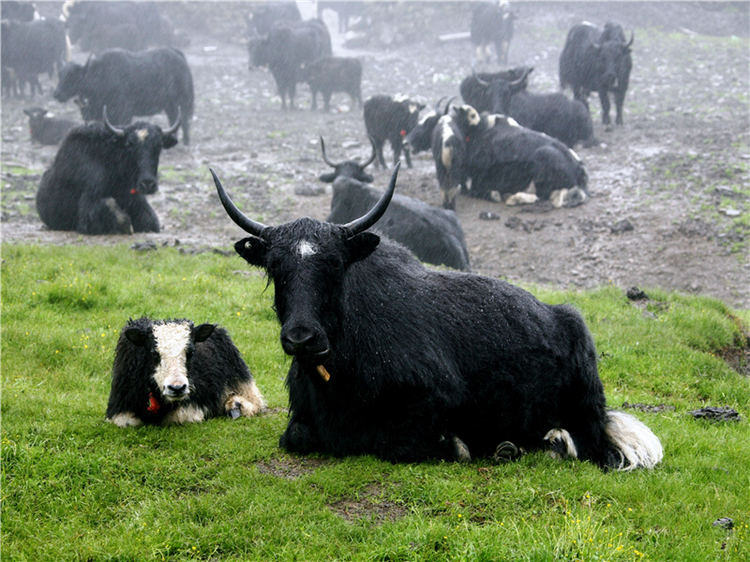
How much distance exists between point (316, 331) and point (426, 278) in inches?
66.1

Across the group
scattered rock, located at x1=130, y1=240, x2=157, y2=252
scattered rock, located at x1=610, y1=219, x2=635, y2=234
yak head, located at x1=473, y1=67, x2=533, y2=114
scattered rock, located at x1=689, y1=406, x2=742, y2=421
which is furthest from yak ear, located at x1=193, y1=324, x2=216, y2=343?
yak head, located at x1=473, y1=67, x2=533, y2=114

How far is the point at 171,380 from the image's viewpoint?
Answer: 587 cm

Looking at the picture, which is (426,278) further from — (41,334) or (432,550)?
(41,334)

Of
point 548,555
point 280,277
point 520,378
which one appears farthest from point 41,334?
point 548,555

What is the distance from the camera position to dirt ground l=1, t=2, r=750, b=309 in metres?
14.8

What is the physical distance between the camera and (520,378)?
579cm

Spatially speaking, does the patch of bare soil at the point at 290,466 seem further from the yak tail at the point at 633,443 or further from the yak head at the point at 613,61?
the yak head at the point at 613,61

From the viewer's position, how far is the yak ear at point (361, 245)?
5.30m

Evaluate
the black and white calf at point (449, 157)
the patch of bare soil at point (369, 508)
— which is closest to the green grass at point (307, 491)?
the patch of bare soil at point (369, 508)

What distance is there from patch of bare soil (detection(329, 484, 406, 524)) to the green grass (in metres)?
0.01

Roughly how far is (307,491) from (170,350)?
2.07 meters

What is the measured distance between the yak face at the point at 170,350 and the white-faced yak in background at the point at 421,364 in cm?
97

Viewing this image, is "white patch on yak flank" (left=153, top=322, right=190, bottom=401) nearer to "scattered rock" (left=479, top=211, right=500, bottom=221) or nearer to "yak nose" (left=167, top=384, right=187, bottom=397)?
"yak nose" (left=167, top=384, right=187, bottom=397)

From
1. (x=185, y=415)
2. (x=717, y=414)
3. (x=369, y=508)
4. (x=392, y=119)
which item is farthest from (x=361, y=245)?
(x=392, y=119)
